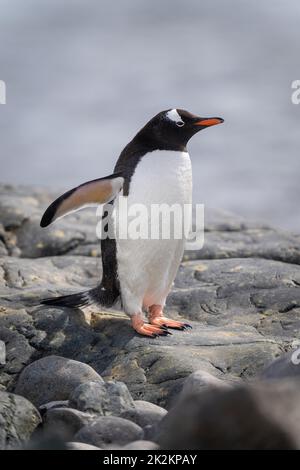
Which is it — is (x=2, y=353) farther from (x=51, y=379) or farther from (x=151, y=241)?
(x=151, y=241)

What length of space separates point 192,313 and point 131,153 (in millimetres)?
1406

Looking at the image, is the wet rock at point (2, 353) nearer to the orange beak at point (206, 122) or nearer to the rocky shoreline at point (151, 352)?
the rocky shoreline at point (151, 352)

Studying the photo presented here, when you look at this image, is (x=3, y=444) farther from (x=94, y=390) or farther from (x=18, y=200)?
(x=18, y=200)

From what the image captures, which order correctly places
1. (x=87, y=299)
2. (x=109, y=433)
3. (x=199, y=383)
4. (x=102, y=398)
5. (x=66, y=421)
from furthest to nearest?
(x=87, y=299), (x=102, y=398), (x=66, y=421), (x=199, y=383), (x=109, y=433)

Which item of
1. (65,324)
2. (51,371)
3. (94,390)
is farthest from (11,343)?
(94,390)

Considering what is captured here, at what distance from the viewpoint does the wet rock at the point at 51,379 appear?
504 cm

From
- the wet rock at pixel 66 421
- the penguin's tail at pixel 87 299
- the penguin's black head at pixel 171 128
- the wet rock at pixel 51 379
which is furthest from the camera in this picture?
the penguin's tail at pixel 87 299

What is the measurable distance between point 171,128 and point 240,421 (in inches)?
126

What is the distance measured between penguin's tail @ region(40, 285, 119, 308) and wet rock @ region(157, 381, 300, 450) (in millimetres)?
2872

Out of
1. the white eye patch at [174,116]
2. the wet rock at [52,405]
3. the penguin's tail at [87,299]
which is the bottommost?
the wet rock at [52,405]

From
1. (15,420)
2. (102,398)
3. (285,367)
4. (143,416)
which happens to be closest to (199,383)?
(143,416)

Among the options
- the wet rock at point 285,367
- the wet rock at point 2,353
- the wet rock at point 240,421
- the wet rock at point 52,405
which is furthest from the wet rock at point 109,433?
the wet rock at point 2,353

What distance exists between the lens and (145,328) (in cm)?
593
